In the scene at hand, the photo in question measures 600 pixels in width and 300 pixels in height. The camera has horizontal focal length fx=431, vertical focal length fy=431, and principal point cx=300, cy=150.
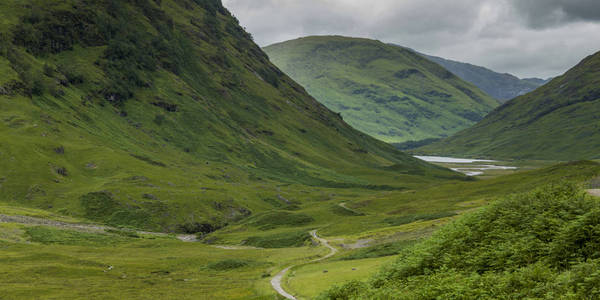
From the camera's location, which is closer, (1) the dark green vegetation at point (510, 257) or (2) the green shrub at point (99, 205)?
(1) the dark green vegetation at point (510, 257)

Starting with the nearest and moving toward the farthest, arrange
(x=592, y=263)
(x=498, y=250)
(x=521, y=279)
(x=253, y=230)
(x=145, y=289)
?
(x=592, y=263) → (x=521, y=279) → (x=498, y=250) → (x=145, y=289) → (x=253, y=230)

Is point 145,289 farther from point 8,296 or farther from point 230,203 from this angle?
point 230,203

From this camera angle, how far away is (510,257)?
1377 inches

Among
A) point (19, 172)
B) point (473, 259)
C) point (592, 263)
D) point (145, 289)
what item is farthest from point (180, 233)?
point (592, 263)

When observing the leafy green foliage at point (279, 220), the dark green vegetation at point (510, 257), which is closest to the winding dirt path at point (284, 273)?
the dark green vegetation at point (510, 257)

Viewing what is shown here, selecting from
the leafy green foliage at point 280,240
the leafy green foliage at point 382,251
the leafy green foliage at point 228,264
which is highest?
the leafy green foliage at point 382,251

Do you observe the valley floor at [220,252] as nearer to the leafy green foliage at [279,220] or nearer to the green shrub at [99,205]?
the leafy green foliage at [279,220]

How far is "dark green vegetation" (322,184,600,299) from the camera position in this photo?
29.2 meters

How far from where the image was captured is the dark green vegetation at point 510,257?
29.2 m

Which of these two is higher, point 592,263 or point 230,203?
point 592,263

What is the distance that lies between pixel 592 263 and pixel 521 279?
14.9 ft

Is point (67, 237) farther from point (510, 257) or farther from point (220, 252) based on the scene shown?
point (510, 257)

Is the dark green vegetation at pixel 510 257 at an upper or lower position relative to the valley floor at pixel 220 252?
upper

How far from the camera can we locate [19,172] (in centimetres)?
16525
